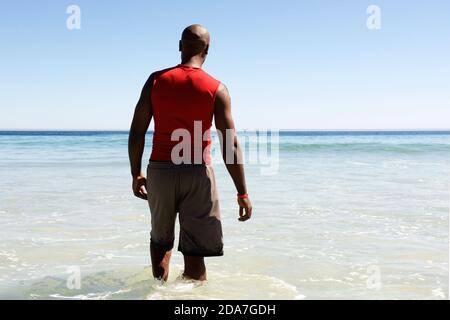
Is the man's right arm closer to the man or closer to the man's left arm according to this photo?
the man

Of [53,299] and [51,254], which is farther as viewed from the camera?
[51,254]

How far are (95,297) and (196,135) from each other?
5.12 feet

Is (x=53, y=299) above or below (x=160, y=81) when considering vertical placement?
below

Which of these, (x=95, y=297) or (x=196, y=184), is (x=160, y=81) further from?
(x=95, y=297)

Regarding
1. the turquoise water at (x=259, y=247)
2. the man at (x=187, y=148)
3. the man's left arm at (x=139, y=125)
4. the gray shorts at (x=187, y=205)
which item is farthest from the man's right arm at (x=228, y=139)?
the turquoise water at (x=259, y=247)

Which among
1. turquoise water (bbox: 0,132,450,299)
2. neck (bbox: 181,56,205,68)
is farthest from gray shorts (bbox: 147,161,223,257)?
neck (bbox: 181,56,205,68)

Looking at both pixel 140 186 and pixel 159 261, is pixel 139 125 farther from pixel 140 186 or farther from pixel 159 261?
pixel 159 261

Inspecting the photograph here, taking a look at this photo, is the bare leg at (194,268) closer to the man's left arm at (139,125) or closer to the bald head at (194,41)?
the man's left arm at (139,125)

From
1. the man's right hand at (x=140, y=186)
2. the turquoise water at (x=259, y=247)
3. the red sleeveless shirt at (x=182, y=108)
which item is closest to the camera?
the red sleeveless shirt at (x=182, y=108)

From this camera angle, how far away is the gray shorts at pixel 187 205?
3768 mm

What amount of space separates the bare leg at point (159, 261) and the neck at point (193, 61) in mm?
1442

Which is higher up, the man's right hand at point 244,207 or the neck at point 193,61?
the neck at point 193,61
